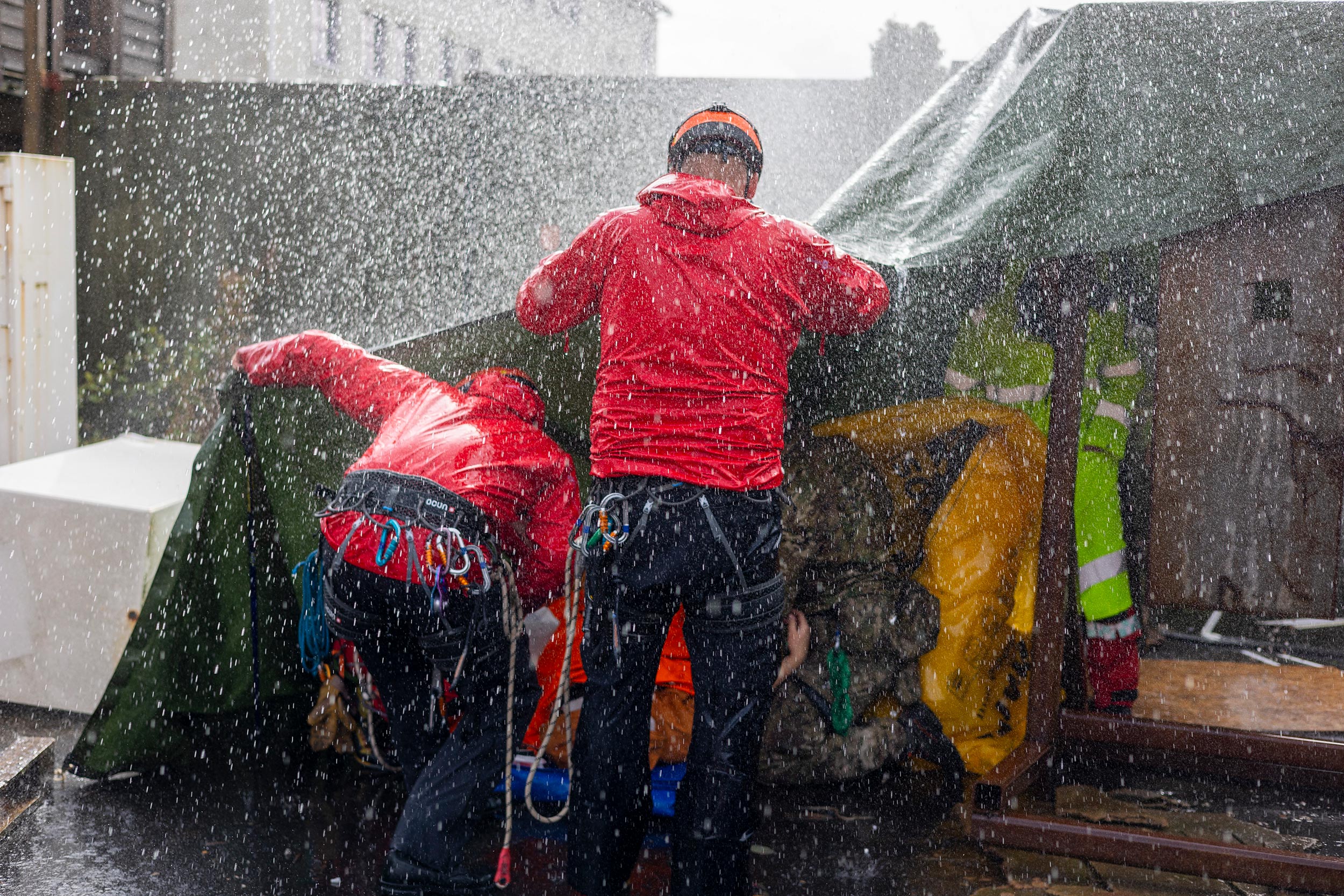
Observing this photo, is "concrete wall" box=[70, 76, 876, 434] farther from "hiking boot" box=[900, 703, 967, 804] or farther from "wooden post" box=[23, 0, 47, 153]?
"hiking boot" box=[900, 703, 967, 804]

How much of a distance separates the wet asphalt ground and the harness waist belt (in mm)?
1129

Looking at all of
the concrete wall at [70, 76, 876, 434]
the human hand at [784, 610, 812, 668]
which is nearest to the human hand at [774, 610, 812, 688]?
the human hand at [784, 610, 812, 668]

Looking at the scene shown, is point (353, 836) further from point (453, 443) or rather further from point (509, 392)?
point (509, 392)

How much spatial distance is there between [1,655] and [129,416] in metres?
3.98

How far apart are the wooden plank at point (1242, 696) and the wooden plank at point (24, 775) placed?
12.9 feet

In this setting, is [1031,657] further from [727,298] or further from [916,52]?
[916,52]

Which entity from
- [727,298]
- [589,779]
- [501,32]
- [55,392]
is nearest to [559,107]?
[55,392]

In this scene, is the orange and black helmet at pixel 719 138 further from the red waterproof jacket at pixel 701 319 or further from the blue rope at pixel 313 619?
the blue rope at pixel 313 619

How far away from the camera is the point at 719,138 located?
2.88 metres

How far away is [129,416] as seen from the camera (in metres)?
7.94

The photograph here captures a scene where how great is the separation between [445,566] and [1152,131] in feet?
7.91

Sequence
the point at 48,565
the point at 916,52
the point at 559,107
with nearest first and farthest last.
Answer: the point at 48,565 → the point at 559,107 → the point at 916,52

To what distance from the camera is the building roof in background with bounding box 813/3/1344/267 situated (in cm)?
313

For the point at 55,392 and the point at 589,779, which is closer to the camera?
the point at 589,779
